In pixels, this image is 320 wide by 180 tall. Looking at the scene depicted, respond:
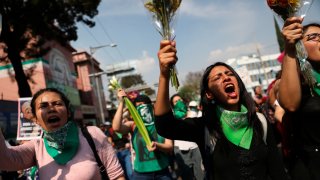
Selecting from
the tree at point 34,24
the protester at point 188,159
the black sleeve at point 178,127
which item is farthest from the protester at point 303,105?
the tree at point 34,24

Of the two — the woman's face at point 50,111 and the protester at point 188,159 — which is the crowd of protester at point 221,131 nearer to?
the woman's face at point 50,111

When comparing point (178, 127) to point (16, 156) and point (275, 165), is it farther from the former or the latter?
point (16, 156)

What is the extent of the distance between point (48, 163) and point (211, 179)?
1133mm

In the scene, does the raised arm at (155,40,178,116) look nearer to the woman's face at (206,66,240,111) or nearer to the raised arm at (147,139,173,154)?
the woman's face at (206,66,240,111)

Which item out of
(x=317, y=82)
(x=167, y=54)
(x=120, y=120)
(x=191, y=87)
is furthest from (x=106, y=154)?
(x=191, y=87)

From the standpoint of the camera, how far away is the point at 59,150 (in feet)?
8.99

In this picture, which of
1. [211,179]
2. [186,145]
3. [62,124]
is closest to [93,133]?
[62,124]

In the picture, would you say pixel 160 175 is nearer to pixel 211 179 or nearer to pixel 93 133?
pixel 93 133

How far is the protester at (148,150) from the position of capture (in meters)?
4.66

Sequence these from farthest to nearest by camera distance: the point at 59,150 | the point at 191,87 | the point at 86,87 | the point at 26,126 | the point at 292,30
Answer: the point at 191,87, the point at 86,87, the point at 26,126, the point at 59,150, the point at 292,30

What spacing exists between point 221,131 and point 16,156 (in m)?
1.39

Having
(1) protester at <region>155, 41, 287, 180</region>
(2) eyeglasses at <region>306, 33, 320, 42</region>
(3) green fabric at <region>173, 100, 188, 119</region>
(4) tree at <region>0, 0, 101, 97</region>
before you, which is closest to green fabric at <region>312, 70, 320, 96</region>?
(2) eyeglasses at <region>306, 33, 320, 42</region>

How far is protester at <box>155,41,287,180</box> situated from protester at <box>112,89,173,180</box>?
7.28 feet

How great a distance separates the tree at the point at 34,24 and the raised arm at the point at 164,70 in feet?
41.2
